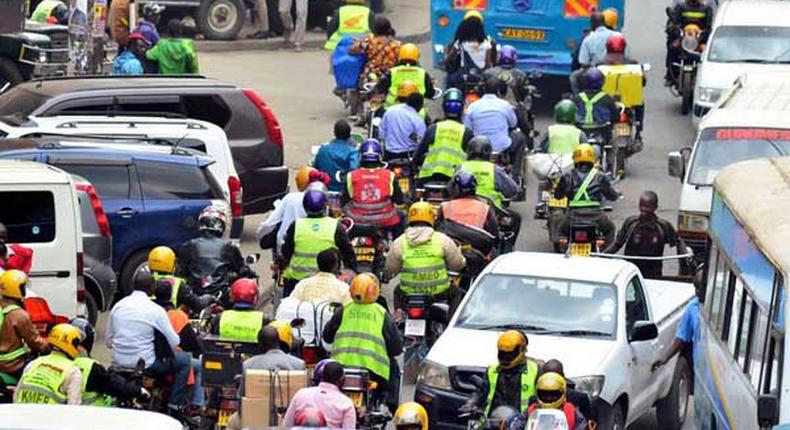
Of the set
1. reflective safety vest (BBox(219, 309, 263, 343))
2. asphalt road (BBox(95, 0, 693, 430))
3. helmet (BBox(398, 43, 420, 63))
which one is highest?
reflective safety vest (BBox(219, 309, 263, 343))

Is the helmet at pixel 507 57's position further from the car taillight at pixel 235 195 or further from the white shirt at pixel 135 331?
the white shirt at pixel 135 331

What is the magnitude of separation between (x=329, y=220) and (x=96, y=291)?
251cm

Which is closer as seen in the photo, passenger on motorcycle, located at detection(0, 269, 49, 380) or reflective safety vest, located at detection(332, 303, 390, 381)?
reflective safety vest, located at detection(332, 303, 390, 381)

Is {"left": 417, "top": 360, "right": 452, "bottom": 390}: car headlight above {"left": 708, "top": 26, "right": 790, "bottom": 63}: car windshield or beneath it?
above

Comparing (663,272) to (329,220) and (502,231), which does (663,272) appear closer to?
(502,231)

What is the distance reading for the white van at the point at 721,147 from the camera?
21.2 meters

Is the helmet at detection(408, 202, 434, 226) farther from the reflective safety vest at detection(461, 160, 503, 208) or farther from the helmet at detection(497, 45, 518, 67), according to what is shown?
the helmet at detection(497, 45, 518, 67)

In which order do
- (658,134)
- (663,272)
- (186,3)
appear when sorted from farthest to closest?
1. (186,3)
2. (658,134)
3. (663,272)

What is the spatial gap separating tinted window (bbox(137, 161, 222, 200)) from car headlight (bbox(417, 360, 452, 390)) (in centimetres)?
571

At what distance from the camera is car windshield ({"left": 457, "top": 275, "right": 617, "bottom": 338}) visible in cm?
1571

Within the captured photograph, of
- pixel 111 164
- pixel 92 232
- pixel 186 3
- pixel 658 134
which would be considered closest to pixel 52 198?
pixel 92 232

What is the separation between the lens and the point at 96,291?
19.0 meters

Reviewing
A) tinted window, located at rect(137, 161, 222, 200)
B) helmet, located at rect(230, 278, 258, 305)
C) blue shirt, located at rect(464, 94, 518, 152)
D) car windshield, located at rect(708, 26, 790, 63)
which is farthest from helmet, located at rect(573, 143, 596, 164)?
car windshield, located at rect(708, 26, 790, 63)

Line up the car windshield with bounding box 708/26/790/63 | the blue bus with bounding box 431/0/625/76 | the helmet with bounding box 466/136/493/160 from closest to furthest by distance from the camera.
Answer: the helmet with bounding box 466/136/493/160, the car windshield with bounding box 708/26/790/63, the blue bus with bounding box 431/0/625/76
